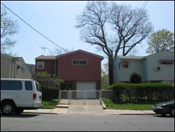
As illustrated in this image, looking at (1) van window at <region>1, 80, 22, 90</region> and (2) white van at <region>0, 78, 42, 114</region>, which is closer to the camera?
(2) white van at <region>0, 78, 42, 114</region>

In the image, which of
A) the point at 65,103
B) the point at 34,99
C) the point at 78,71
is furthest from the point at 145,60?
the point at 34,99

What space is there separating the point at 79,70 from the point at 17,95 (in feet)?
70.7

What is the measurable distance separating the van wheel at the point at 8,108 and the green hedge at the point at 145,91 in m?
13.6

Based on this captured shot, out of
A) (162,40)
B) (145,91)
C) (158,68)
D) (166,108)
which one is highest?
(162,40)

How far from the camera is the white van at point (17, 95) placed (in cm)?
1588

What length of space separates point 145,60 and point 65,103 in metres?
17.9

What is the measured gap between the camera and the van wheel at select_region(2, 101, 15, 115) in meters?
15.7

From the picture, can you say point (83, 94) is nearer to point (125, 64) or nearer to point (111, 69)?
point (125, 64)

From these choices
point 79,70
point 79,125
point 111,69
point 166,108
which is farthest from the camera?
point 111,69

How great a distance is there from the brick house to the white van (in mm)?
20662

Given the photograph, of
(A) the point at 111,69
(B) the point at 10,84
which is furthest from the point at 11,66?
(A) the point at 111,69

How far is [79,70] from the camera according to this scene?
3728 cm

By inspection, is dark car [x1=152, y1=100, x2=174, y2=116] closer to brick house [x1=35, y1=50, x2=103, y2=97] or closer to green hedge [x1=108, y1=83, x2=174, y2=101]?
green hedge [x1=108, y1=83, x2=174, y2=101]

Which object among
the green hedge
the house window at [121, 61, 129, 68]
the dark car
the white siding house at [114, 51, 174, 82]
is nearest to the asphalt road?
the dark car
